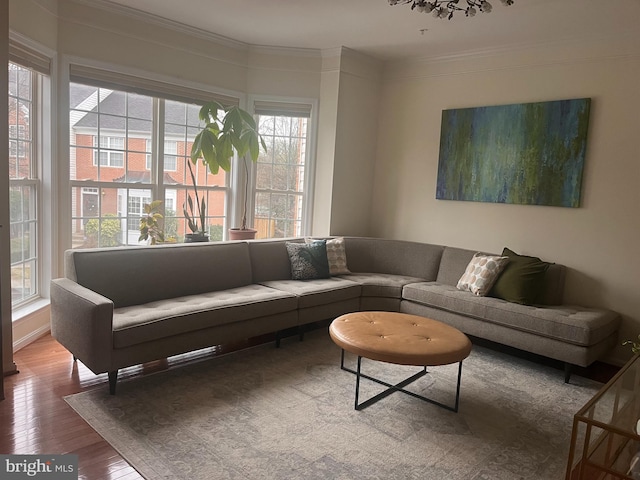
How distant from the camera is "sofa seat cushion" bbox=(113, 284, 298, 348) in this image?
2.78 metres

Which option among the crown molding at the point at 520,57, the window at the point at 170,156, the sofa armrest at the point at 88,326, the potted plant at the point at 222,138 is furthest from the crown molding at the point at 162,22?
the sofa armrest at the point at 88,326

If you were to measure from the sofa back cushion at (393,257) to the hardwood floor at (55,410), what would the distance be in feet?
5.11

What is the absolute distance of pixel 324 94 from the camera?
5000mm

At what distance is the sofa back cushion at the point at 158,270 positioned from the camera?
3150 millimetres

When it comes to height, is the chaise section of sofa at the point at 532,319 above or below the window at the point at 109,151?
below

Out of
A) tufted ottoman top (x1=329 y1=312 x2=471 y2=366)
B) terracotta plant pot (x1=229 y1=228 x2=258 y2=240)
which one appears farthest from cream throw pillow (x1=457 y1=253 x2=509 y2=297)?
terracotta plant pot (x1=229 y1=228 x2=258 y2=240)

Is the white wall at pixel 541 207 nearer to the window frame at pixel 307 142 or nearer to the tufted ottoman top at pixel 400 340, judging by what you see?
the window frame at pixel 307 142

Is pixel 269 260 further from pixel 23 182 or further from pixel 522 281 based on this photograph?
pixel 522 281

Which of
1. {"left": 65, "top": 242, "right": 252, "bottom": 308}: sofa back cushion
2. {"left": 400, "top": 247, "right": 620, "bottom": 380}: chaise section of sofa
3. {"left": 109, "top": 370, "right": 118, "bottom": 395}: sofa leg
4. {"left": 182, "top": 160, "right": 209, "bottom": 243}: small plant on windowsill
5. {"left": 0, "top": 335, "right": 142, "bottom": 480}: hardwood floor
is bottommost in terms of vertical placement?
{"left": 0, "top": 335, "right": 142, "bottom": 480}: hardwood floor

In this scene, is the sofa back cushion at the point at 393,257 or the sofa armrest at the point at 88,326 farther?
the sofa back cushion at the point at 393,257

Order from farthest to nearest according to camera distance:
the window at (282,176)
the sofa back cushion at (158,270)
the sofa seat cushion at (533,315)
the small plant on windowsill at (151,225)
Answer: the window at (282,176), the small plant on windowsill at (151,225), the sofa seat cushion at (533,315), the sofa back cushion at (158,270)

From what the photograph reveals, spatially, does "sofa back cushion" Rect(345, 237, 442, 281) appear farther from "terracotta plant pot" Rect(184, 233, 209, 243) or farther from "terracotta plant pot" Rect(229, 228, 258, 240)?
"terracotta plant pot" Rect(184, 233, 209, 243)

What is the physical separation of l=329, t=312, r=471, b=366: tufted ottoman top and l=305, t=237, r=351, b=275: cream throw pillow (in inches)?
51.7

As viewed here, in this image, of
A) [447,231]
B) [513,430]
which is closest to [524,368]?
[513,430]
